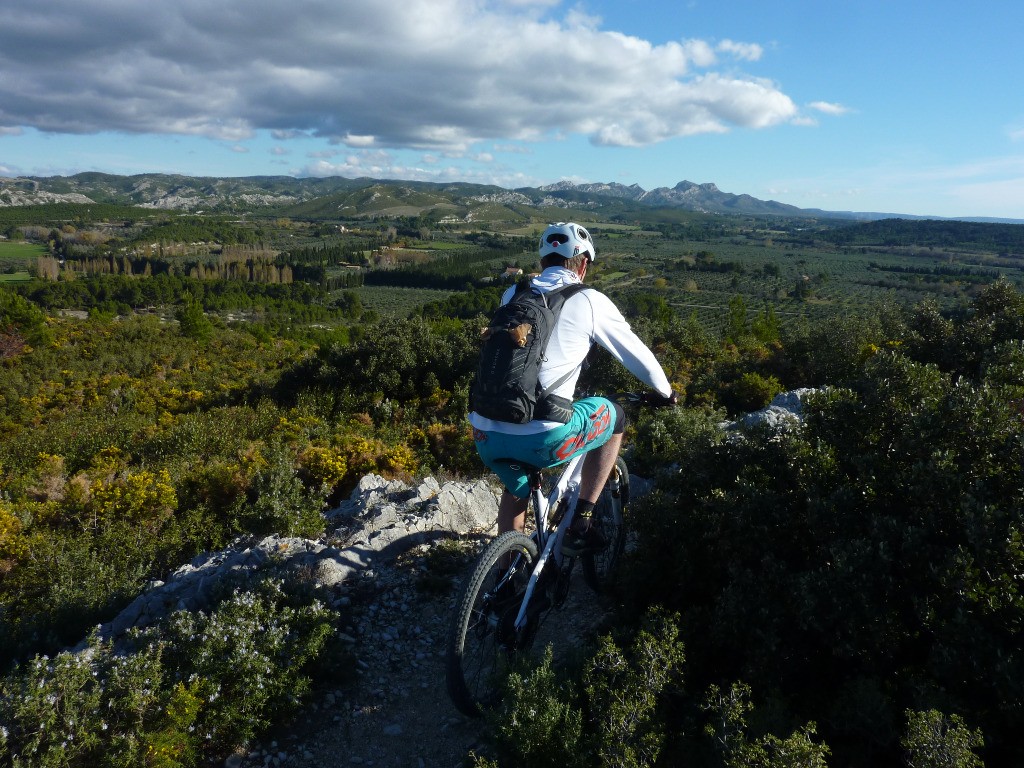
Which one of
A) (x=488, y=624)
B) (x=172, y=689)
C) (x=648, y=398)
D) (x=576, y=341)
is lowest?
(x=172, y=689)

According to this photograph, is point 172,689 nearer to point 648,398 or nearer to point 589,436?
point 589,436

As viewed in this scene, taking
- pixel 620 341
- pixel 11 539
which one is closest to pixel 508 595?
pixel 620 341

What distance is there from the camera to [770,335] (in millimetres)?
23484

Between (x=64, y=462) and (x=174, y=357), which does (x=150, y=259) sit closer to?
(x=174, y=357)

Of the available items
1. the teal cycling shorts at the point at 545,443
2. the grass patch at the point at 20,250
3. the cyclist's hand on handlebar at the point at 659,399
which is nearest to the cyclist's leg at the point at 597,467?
the teal cycling shorts at the point at 545,443

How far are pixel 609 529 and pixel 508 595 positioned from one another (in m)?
1.21

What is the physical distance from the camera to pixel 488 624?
10.8 ft

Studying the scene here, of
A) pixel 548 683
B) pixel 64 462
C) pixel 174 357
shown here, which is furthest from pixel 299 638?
pixel 174 357

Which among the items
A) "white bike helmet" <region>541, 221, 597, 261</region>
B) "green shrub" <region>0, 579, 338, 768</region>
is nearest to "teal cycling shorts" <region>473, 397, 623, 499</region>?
"white bike helmet" <region>541, 221, 597, 261</region>

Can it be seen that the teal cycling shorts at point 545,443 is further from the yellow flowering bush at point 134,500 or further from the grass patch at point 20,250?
the grass patch at point 20,250

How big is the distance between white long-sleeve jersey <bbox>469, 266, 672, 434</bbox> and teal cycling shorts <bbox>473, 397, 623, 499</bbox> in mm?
57

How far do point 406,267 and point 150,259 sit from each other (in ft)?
169

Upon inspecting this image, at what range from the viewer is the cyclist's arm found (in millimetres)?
3264

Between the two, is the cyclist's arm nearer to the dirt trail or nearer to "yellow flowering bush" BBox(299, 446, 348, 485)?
the dirt trail
